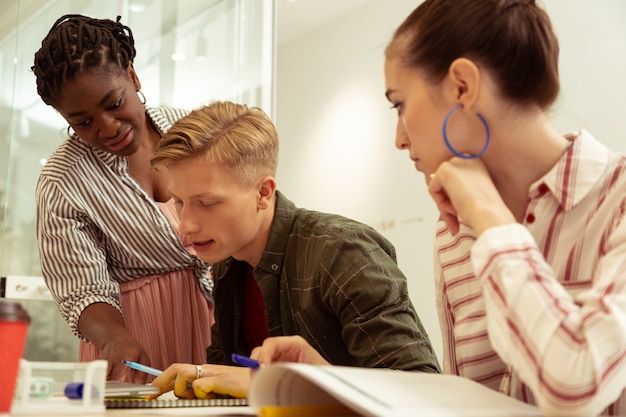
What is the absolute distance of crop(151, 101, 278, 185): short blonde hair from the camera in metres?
1.47

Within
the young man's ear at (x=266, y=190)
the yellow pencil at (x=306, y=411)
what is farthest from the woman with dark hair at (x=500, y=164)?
the young man's ear at (x=266, y=190)

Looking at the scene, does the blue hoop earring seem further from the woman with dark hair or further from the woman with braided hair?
the woman with braided hair

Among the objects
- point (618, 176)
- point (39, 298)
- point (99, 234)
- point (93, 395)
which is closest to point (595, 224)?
point (618, 176)

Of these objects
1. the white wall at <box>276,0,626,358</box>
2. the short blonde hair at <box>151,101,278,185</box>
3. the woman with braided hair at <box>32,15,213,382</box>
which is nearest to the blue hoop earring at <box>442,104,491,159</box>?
the short blonde hair at <box>151,101,278,185</box>

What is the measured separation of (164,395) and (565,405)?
0.65 m

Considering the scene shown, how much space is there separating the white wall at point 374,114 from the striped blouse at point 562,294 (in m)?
2.06

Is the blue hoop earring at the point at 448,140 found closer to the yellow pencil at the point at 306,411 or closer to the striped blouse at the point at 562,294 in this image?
the striped blouse at the point at 562,294

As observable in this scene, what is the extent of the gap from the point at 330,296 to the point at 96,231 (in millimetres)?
647

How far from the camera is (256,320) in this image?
60.9 inches

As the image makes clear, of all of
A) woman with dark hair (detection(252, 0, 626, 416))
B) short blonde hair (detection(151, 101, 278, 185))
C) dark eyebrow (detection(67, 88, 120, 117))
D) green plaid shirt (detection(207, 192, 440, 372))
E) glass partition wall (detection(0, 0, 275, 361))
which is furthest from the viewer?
glass partition wall (detection(0, 0, 275, 361))

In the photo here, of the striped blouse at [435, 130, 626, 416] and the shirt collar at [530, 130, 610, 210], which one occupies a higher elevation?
the shirt collar at [530, 130, 610, 210]

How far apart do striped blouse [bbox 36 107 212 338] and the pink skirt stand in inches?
1.0

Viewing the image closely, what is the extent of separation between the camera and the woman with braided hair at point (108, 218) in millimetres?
1628

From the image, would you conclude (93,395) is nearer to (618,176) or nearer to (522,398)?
(522,398)
